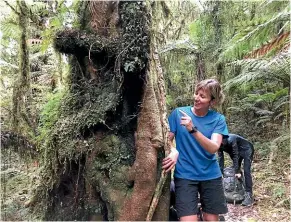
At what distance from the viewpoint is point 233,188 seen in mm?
5449

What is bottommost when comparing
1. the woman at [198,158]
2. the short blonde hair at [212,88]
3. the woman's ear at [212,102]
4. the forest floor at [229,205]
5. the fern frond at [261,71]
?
the forest floor at [229,205]

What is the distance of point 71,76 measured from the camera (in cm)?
448

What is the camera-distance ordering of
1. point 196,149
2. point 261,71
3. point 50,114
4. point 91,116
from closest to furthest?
point 196,149
point 91,116
point 50,114
point 261,71

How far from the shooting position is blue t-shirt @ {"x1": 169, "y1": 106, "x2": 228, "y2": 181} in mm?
3359

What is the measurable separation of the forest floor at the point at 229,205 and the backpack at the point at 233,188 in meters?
0.13

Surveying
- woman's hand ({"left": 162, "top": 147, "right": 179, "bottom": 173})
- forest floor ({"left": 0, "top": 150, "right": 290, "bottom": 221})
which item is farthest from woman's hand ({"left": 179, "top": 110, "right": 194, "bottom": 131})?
forest floor ({"left": 0, "top": 150, "right": 290, "bottom": 221})

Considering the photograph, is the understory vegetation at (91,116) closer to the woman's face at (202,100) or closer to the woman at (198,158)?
the woman at (198,158)

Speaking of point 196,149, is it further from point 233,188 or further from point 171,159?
point 233,188

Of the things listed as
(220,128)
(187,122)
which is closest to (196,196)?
(220,128)

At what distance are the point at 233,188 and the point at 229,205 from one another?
30 centimetres

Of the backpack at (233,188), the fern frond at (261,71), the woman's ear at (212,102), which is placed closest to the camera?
the woman's ear at (212,102)

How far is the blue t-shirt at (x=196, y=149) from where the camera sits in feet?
11.0

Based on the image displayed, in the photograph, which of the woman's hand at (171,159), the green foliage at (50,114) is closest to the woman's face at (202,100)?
the woman's hand at (171,159)

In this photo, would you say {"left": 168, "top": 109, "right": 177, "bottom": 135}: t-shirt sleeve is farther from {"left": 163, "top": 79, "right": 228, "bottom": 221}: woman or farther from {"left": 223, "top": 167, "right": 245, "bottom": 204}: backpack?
{"left": 223, "top": 167, "right": 245, "bottom": 204}: backpack
